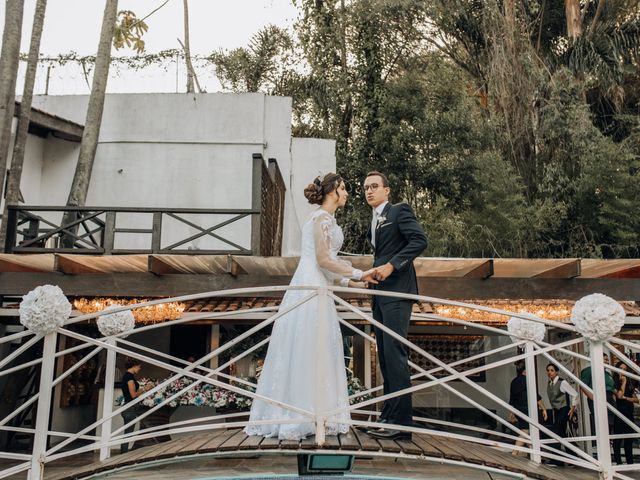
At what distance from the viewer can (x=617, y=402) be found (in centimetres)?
986

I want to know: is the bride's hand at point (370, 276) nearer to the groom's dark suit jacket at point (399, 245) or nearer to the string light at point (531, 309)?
the groom's dark suit jacket at point (399, 245)

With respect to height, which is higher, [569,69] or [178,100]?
[569,69]

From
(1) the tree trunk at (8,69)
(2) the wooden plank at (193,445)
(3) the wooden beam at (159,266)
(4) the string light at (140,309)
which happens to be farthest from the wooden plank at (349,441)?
(1) the tree trunk at (8,69)

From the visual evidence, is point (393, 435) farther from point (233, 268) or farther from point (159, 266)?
point (159, 266)

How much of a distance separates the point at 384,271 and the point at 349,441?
1090 mm

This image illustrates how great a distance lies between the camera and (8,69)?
10.8 m

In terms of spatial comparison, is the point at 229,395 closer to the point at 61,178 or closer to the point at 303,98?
the point at 61,178

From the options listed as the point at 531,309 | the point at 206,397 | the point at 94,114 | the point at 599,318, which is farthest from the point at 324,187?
the point at 94,114

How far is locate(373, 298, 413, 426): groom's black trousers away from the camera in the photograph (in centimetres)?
420

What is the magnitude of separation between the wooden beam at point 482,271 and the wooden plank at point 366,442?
14.0 ft

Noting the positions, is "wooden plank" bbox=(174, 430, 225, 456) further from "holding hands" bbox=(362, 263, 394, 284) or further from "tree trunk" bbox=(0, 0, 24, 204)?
"tree trunk" bbox=(0, 0, 24, 204)

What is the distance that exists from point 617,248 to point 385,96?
28.0 feet

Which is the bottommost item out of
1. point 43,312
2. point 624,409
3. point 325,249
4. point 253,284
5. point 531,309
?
point 624,409

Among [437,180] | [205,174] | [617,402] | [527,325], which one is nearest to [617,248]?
[437,180]
